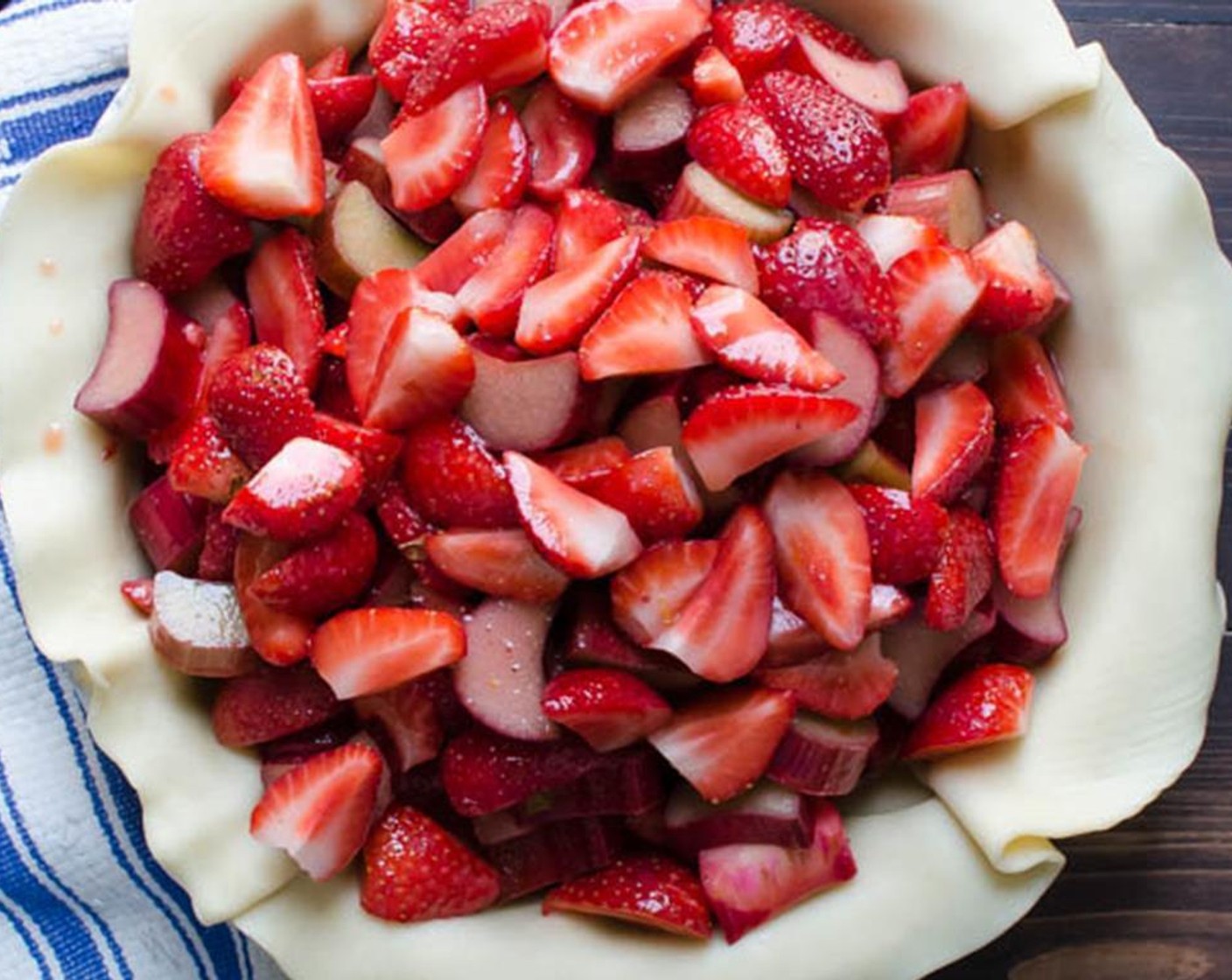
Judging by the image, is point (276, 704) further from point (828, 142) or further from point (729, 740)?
point (828, 142)

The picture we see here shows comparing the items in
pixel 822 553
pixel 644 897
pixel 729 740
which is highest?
pixel 822 553

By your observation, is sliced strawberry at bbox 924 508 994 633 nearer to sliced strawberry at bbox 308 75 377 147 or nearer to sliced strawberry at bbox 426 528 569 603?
sliced strawberry at bbox 426 528 569 603

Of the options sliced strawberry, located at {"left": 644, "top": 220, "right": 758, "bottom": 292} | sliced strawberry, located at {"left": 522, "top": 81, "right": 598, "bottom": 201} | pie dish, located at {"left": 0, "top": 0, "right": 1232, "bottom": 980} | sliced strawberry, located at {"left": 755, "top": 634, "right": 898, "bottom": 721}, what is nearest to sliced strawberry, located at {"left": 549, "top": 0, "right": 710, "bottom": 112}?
sliced strawberry, located at {"left": 522, "top": 81, "right": 598, "bottom": 201}

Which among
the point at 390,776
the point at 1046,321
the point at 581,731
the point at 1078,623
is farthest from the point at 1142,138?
the point at 390,776

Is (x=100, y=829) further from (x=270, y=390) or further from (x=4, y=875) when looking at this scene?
(x=270, y=390)

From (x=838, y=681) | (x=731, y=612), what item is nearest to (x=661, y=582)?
(x=731, y=612)

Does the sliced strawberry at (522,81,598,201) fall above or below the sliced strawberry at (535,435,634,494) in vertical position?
above
